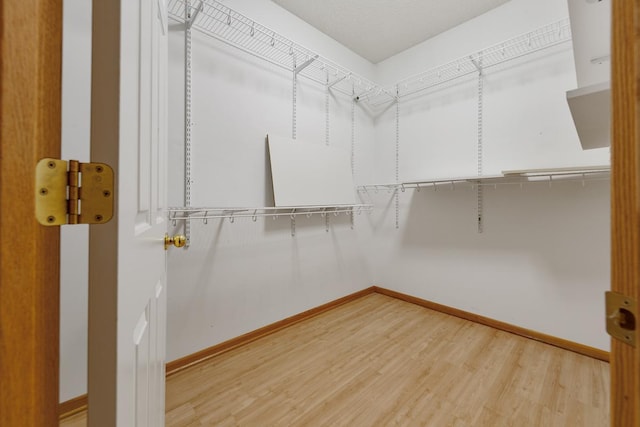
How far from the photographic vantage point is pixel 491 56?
6.82 ft

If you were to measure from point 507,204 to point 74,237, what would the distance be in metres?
2.79

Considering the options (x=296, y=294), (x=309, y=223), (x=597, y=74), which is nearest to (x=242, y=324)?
(x=296, y=294)

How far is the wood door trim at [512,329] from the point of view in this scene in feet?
5.58

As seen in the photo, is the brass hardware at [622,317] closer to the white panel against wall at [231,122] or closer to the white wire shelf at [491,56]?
the white panel against wall at [231,122]

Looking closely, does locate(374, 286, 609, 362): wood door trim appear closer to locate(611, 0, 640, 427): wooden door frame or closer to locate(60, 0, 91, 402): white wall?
locate(611, 0, 640, 427): wooden door frame

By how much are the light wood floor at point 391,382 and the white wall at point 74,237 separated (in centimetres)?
25

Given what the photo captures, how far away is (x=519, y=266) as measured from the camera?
1984mm

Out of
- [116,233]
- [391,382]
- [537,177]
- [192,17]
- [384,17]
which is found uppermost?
[384,17]

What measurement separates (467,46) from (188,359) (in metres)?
3.24

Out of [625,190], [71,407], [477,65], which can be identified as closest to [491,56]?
[477,65]

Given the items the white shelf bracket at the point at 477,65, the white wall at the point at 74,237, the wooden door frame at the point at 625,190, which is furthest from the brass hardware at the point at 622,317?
the white shelf bracket at the point at 477,65

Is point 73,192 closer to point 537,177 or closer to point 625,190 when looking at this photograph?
point 625,190

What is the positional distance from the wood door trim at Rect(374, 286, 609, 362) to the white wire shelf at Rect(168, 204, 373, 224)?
1.07m

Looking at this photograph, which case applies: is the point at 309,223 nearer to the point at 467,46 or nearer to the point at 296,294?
the point at 296,294
